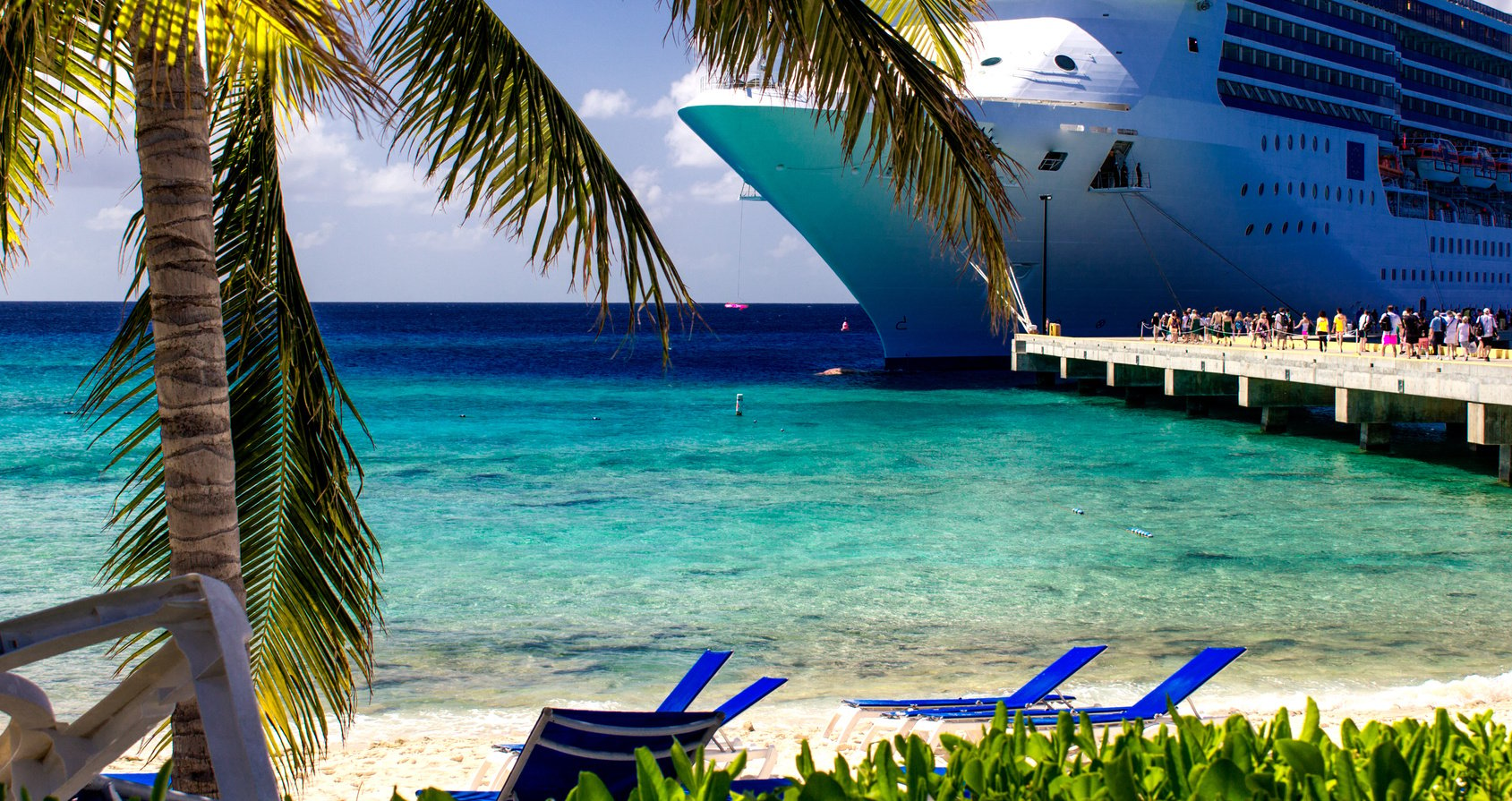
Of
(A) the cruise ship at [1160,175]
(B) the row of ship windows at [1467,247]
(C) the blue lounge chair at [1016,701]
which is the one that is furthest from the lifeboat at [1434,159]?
(C) the blue lounge chair at [1016,701]

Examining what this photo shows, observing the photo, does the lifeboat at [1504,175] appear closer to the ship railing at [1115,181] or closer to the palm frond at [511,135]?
the ship railing at [1115,181]

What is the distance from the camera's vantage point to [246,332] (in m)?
3.81

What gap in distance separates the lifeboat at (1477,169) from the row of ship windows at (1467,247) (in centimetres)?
203

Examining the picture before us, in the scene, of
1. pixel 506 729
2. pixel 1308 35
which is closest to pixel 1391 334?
pixel 1308 35

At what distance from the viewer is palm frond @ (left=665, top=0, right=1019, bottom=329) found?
11.0 feet

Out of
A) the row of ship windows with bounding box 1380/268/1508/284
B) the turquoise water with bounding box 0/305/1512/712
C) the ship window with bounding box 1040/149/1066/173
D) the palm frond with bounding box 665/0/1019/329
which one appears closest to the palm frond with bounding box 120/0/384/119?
the palm frond with bounding box 665/0/1019/329

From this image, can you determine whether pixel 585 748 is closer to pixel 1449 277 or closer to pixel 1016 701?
pixel 1016 701

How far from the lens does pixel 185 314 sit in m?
3.25

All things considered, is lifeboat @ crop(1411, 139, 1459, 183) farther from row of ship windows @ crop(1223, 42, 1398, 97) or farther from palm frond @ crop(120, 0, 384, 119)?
palm frond @ crop(120, 0, 384, 119)

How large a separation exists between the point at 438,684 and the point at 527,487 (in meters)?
9.72

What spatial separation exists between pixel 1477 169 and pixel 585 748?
152 ft

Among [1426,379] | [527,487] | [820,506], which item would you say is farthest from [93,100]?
[1426,379]

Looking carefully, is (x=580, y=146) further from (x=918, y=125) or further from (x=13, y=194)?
(x=13, y=194)

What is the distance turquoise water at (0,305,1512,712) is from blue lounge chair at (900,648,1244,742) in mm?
1869
